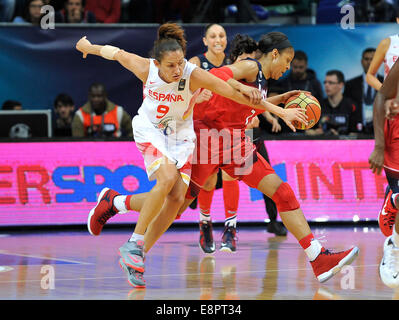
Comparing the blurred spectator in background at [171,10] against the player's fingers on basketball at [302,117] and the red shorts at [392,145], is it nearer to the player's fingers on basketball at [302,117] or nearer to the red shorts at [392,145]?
the red shorts at [392,145]

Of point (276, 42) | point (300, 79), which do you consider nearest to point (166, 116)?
point (276, 42)

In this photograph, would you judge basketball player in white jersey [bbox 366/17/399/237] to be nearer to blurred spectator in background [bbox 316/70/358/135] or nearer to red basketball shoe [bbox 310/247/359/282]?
red basketball shoe [bbox 310/247/359/282]

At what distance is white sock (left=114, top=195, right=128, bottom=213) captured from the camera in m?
7.25

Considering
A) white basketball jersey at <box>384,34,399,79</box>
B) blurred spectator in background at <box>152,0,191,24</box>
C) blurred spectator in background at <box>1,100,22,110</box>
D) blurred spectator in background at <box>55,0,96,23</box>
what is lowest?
blurred spectator in background at <box>1,100,22,110</box>

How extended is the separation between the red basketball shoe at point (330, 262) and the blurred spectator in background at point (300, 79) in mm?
6102

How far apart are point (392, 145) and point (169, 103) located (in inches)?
78.5

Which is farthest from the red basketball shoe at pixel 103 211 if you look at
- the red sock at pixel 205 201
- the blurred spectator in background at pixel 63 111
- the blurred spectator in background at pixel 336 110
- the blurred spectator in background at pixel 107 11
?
the blurred spectator in background at pixel 107 11

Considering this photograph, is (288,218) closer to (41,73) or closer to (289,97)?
(289,97)

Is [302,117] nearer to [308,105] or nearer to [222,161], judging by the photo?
[308,105]

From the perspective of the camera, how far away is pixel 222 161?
7.50 metres

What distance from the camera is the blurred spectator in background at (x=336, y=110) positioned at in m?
12.0

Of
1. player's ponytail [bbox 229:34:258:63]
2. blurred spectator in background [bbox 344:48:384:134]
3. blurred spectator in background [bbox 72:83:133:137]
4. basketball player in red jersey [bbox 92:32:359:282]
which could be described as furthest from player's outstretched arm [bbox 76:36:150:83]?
blurred spectator in background [bbox 344:48:384:134]

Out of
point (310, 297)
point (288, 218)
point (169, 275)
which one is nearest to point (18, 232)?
point (169, 275)

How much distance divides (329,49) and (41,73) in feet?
15.0
